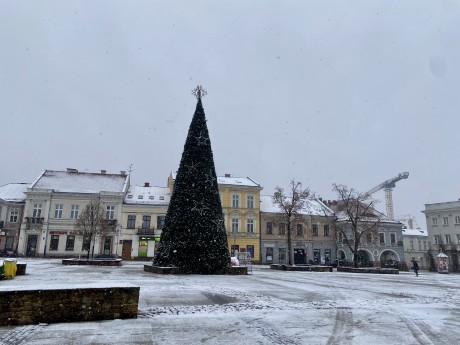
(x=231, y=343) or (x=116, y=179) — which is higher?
(x=116, y=179)

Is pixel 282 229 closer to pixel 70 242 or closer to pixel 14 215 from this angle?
pixel 70 242

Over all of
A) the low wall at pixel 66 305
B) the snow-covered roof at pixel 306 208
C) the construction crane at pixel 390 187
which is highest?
the construction crane at pixel 390 187

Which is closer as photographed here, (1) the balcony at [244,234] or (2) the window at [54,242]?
(2) the window at [54,242]

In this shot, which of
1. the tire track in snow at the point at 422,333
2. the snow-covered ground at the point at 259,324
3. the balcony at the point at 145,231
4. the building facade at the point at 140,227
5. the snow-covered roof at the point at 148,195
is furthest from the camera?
the snow-covered roof at the point at 148,195

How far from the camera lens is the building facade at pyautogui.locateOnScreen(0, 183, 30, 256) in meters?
45.3

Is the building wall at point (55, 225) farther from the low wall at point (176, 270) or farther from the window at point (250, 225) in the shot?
the low wall at point (176, 270)

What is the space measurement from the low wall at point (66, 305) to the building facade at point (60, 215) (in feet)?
130

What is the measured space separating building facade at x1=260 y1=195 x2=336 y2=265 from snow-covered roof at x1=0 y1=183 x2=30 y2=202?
32.1 metres

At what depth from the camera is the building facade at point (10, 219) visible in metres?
45.3

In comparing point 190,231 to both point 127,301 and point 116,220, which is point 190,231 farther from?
point 116,220

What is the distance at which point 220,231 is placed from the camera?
21.4m

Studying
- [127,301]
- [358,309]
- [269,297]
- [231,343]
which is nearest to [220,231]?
[269,297]

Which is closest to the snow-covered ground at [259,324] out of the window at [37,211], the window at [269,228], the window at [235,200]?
the window at [235,200]

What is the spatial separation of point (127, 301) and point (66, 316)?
1.13m
